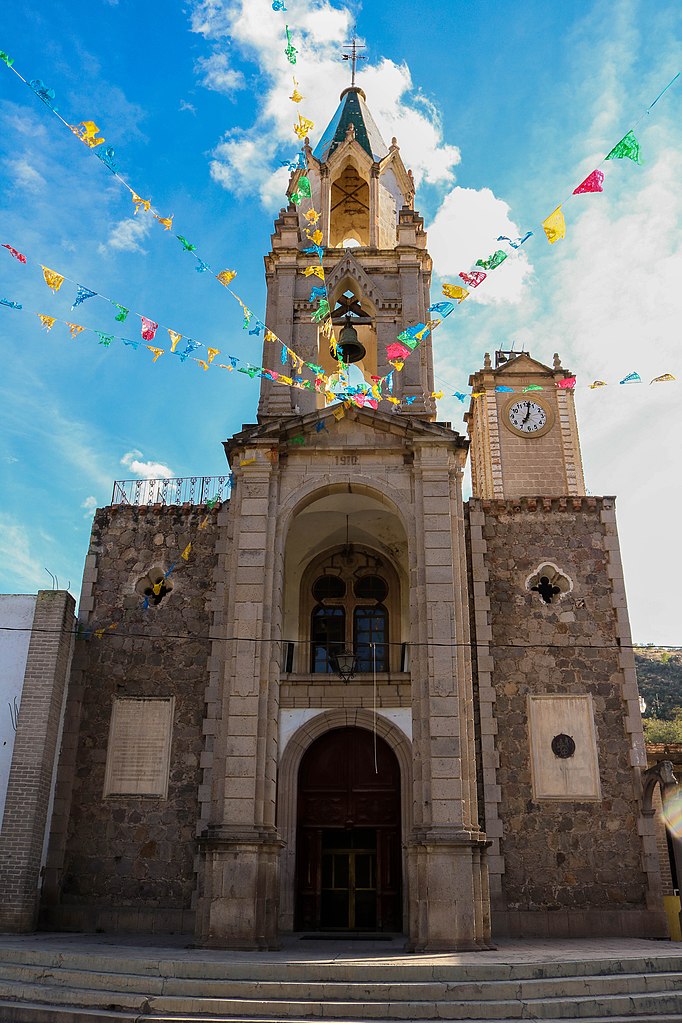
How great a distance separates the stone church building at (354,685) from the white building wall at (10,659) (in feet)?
3.79

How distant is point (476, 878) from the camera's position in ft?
42.6

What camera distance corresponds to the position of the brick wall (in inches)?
583

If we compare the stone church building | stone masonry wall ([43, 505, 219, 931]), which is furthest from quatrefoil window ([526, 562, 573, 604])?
stone masonry wall ([43, 505, 219, 931])

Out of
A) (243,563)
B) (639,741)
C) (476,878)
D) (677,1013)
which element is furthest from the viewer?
(639,741)

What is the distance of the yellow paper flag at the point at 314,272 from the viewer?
1683 cm

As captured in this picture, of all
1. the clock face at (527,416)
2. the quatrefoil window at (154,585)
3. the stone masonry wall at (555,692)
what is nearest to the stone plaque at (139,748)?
the quatrefoil window at (154,585)

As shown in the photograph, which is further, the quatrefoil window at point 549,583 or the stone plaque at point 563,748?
the quatrefoil window at point 549,583

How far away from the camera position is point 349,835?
53.1ft

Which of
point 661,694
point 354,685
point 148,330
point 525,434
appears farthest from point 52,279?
point 661,694

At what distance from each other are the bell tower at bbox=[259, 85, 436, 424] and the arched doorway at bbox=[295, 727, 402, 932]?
21.2ft

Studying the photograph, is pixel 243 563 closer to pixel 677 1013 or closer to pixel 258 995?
pixel 258 995

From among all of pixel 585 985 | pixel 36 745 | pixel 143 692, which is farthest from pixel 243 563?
pixel 585 985

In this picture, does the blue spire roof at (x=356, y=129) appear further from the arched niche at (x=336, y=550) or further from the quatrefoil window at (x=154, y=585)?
the quatrefoil window at (x=154, y=585)

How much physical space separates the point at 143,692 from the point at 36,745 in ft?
7.21
